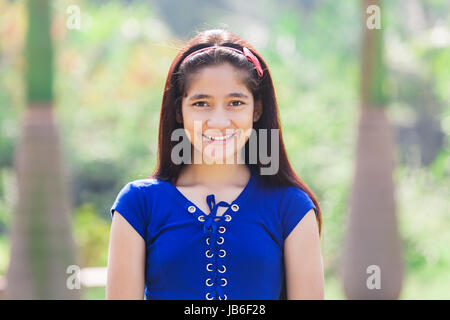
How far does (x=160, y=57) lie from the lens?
10.3m

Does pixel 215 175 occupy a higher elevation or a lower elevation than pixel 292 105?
lower

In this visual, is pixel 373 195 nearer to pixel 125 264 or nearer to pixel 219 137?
pixel 219 137

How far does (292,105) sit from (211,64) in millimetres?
7880

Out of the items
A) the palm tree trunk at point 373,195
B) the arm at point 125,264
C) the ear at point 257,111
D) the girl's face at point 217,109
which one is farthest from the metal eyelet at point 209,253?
the palm tree trunk at point 373,195

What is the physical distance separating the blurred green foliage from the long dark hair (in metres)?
6.08

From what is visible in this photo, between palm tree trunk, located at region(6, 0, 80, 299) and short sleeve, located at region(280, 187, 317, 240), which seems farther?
palm tree trunk, located at region(6, 0, 80, 299)

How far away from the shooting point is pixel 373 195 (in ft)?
20.0

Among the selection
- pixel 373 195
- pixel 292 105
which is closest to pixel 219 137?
pixel 373 195

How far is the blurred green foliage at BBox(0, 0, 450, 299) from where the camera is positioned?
811cm

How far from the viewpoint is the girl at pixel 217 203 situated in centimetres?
145

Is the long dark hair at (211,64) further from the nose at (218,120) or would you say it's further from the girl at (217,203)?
the nose at (218,120)

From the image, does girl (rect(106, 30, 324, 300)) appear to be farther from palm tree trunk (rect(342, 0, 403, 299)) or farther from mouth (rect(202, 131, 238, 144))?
palm tree trunk (rect(342, 0, 403, 299))

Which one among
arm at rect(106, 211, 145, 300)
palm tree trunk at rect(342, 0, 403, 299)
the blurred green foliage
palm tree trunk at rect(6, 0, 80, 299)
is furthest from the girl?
the blurred green foliage
